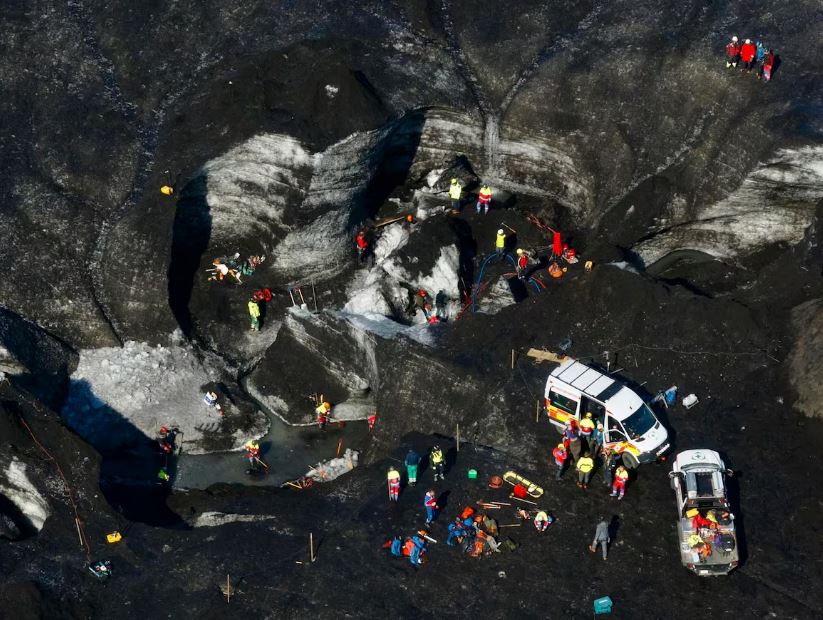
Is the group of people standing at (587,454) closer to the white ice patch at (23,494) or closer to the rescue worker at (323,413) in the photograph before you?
the rescue worker at (323,413)

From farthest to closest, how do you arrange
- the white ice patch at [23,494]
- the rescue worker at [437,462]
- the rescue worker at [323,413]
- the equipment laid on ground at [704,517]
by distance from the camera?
the rescue worker at [323,413]
the white ice patch at [23,494]
the rescue worker at [437,462]
the equipment laid on ground at [704,517]

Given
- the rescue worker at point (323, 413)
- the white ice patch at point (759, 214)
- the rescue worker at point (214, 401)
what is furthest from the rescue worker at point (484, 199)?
the rescue worker at point (214, 401)

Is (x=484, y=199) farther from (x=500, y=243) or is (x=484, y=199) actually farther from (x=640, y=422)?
(x=640, y=422)

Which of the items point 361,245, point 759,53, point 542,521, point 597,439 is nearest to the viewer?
point 542,521


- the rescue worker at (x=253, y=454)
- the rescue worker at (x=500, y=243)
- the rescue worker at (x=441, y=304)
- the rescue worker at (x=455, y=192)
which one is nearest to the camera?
the rescue worker at (x=253, y=454)

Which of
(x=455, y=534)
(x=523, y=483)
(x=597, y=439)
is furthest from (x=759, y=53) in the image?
(x=455, y=534)

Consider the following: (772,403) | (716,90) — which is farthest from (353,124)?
(772,403)

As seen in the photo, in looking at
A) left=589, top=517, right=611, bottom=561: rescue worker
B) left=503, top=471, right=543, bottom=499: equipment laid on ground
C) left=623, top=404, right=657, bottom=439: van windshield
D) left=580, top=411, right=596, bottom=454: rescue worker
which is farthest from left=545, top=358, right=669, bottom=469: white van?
left=589, top=517, right=611, bottom=561: rescue worker
